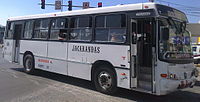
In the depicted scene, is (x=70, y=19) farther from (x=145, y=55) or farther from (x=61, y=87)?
(x=145, y=55)

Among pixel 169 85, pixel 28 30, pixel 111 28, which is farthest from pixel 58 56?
pixel 169 85

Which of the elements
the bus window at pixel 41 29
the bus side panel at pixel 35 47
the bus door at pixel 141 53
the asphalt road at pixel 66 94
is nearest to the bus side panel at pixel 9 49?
the bus side panel at pixel 35 47

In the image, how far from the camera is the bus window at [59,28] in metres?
9.28

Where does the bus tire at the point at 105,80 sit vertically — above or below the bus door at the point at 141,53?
below

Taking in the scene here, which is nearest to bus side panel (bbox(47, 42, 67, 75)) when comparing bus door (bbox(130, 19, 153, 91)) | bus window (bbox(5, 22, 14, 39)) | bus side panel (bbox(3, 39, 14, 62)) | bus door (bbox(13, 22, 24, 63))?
bus door (bbox(13, 22, 24, 63))

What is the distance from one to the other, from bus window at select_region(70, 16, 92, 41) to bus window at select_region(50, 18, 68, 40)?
0.45 metres

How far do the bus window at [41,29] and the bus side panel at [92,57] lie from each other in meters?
1.99

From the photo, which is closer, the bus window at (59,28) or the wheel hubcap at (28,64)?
the bus window at (59,28)

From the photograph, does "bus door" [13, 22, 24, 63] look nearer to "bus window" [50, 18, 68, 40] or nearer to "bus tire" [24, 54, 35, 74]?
"bus tire" [24, 54, 35, 74]

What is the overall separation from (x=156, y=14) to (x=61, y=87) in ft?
14.8

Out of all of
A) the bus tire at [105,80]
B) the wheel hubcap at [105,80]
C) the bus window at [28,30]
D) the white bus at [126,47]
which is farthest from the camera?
the bus window at [28,30]

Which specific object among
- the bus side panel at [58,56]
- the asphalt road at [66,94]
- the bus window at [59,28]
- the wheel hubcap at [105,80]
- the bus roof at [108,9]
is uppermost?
the bus roof at [108,9]

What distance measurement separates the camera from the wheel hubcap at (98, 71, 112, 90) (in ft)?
24.9

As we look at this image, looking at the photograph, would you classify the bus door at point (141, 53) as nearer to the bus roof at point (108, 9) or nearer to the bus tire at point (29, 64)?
the bus roof at point (108, 9)
